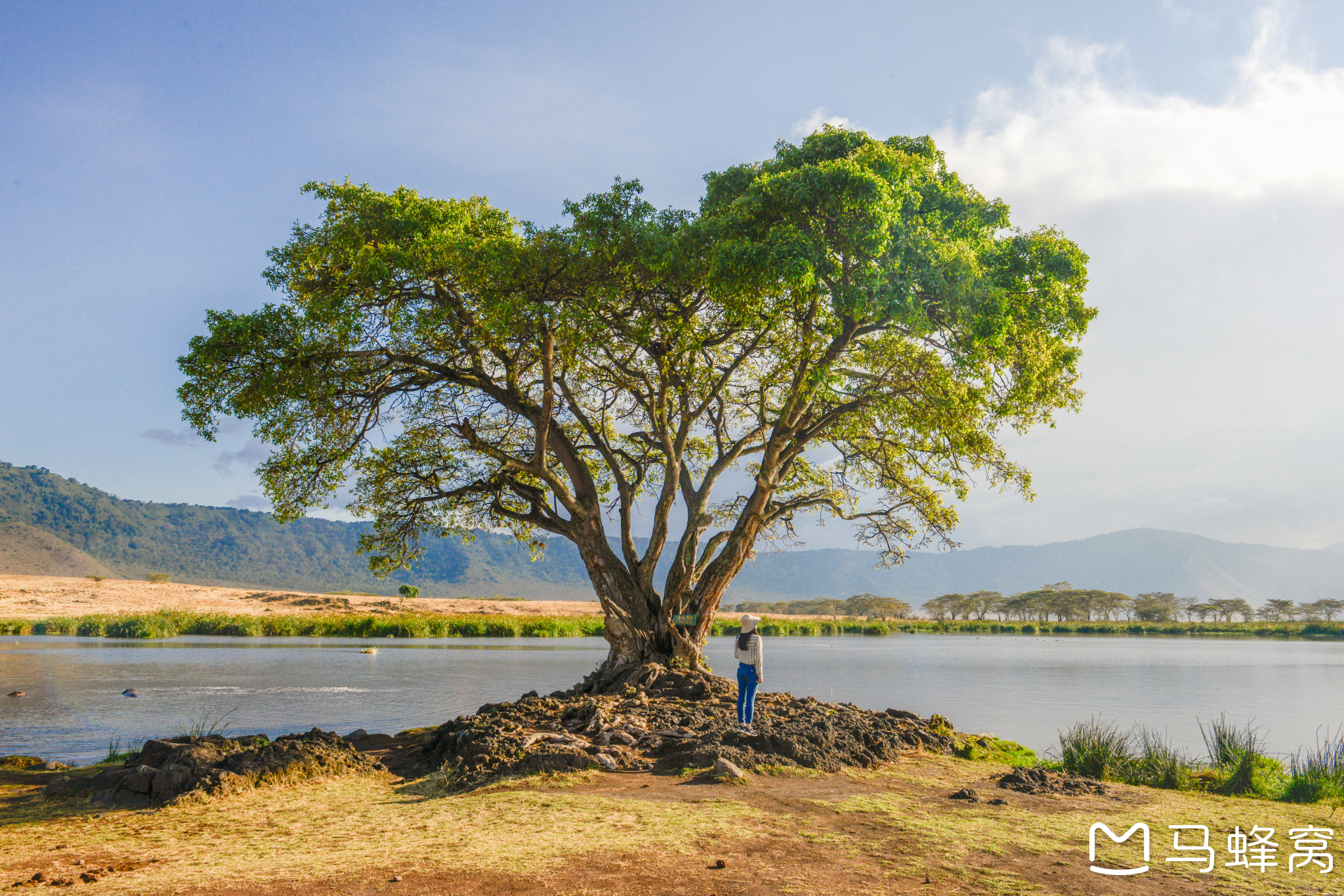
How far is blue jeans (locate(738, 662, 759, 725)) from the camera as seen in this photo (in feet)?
40.2

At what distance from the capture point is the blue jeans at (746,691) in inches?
483

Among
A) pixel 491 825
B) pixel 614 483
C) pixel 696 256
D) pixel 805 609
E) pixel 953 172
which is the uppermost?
pixel 953 172

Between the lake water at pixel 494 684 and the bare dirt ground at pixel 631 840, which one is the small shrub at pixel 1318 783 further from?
the lake water at pixel 494 684

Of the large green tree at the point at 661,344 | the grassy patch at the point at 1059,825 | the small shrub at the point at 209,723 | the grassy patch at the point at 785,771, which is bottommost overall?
the small shrub at the point at 209,723

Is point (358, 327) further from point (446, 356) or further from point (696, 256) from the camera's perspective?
point (696, 256)

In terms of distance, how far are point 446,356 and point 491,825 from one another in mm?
10916

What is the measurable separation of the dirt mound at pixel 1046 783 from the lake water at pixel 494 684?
539 cm

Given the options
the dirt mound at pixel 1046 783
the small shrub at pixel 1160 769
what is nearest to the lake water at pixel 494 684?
the small shrub at pixel 1160 769

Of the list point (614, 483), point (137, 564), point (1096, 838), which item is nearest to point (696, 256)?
point (614, 483)

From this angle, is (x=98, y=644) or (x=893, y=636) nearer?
(x=98, y=644)

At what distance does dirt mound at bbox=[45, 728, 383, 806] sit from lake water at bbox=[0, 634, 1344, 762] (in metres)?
3.75

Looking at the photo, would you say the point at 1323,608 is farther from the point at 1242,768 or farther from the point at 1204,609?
the point at 1242,768

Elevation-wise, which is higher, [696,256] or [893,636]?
[696,256]

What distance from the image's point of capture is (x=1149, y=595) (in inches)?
4227
